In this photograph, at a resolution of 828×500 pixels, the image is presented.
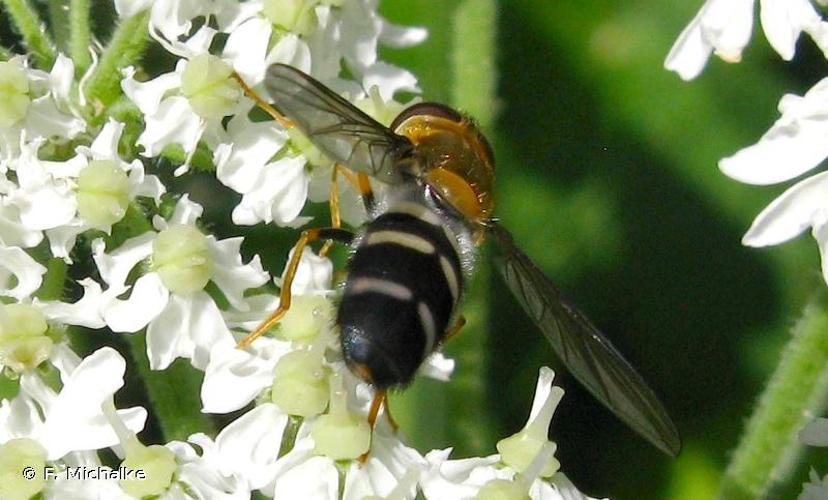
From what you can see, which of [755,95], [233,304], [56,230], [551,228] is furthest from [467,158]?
[755,95]

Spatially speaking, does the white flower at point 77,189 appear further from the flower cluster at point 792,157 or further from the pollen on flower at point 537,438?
the flower cluster at point 792,157

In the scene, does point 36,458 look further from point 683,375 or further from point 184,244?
point 683,375

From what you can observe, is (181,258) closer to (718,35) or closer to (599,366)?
(599,366)

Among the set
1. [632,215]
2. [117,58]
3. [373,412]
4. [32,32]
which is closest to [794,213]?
[373,412]

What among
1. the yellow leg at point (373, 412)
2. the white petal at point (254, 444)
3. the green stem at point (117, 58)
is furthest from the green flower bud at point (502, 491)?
the green stem at point (117, 58)

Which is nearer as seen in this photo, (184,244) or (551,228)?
(184,244)
